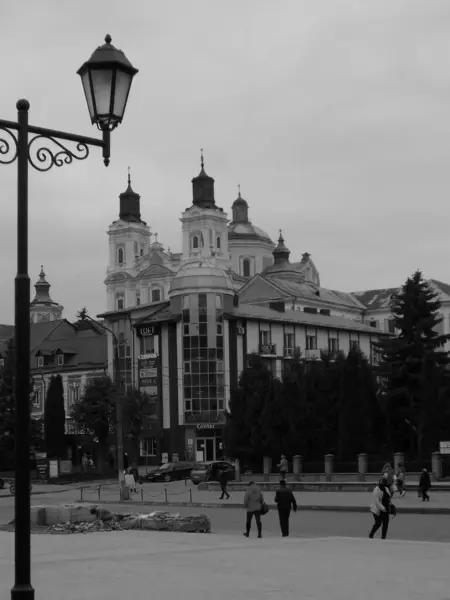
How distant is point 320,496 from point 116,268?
103637mm

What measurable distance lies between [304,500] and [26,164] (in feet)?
105

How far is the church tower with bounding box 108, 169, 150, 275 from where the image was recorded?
143000mm

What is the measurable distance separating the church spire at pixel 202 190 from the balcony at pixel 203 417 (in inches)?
1924

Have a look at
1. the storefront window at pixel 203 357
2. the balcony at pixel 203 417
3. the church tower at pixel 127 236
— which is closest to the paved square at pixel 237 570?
the balcony at pixel 203 417

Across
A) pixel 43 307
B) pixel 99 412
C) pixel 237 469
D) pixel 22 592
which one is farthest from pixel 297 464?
pixel 43 307

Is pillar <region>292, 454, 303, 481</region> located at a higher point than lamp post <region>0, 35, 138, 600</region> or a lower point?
lower

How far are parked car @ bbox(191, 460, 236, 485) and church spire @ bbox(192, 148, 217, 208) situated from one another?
74848mm

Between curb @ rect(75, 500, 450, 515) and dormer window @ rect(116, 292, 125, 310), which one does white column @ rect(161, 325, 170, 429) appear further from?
dormer window @ rect(116, 292, 125, 310)

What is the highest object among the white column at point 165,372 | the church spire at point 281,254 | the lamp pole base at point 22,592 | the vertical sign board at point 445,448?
the church spire at point 281,254

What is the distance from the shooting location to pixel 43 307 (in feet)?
542

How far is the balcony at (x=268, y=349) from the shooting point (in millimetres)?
90812

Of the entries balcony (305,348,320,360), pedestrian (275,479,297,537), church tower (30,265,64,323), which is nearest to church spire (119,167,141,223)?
church tower (30,265,64,323)

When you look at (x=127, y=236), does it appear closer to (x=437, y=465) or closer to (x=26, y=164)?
(x=437, y=465)

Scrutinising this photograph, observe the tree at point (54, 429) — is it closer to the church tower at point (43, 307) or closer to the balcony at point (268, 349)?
Answer: the balcony at point (268, 349)
